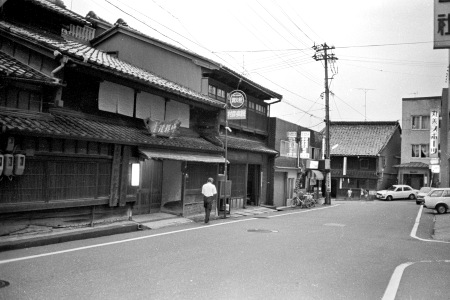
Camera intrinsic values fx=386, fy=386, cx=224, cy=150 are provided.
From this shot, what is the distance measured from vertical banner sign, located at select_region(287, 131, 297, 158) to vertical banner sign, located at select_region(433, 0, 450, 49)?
21.8 m

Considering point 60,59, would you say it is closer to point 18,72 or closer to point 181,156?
point 18,72

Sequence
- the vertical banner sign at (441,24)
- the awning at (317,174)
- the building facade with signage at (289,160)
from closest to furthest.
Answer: the vertical banner sign at (441,24) → the building facade with signage at (289,160) → the awning at (317,174)

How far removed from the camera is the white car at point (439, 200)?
26.8 meters

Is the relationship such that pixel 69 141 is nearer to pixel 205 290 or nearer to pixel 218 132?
pixel 205 290

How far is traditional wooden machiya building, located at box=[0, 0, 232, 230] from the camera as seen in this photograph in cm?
1170

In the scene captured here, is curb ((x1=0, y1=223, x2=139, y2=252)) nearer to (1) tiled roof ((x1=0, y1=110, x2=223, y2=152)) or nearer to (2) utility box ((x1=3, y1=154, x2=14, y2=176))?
(2) utility box ((x1=3, y1=154, x2=14, y2=176))

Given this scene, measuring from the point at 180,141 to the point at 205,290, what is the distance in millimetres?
12439

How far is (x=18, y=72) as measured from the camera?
1202 centimetres

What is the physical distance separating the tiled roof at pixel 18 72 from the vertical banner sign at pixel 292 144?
77.2ft

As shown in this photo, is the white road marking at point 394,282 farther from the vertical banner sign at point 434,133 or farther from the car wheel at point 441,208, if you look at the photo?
the vertical banner sign at point 434,133

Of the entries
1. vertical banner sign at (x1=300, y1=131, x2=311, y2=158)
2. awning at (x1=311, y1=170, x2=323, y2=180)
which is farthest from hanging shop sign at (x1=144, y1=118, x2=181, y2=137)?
awning at (x1=311, y1=170, x2=323, y2=180)

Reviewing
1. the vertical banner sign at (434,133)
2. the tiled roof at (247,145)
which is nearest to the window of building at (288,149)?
the tiled roof at (247,145)

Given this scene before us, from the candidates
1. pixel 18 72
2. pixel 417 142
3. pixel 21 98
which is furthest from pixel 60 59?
pixel 417 142

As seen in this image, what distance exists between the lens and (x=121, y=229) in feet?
45.9
